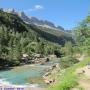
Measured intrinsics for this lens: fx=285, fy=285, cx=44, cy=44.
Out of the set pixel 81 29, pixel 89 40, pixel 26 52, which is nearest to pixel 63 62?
pixel 81 29

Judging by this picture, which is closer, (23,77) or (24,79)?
(24,79)

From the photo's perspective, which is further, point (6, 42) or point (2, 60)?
point (6, 42)

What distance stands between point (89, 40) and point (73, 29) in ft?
34.1

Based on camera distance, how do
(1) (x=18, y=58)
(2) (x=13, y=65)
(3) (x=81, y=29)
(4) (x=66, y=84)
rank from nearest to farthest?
(4) (x=66, y=84) < (3) (x=81, y=29) < (2) (x=13, y=65) < (1) (x=18, y=58)

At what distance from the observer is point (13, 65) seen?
125688 millimetres

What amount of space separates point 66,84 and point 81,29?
27.3 meters

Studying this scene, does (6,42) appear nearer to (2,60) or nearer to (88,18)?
(2,60)

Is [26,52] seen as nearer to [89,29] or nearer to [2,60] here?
[2,60]

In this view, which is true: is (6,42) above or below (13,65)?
above

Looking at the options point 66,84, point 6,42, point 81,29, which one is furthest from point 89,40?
point 6,42

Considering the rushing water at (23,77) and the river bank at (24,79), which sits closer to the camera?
the river bank at (24,79)

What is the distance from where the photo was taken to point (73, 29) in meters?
54.7

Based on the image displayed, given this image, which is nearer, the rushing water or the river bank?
the river bank

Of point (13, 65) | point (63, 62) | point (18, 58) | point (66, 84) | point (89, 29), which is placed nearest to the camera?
point (66, 84)
